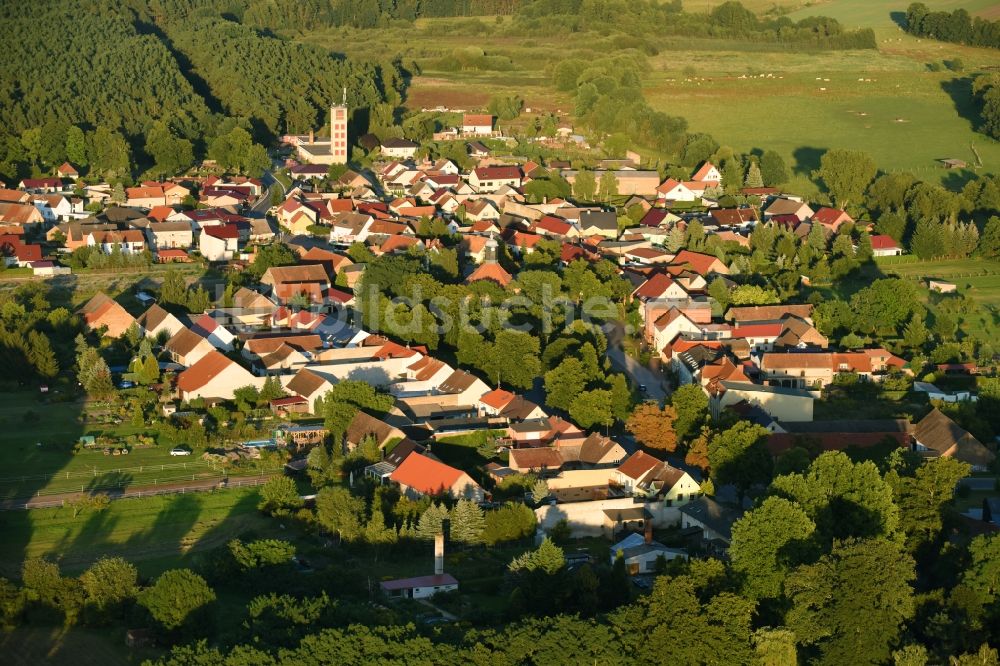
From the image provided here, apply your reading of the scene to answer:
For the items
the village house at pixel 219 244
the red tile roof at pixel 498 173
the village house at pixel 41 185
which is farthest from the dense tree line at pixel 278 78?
the village house at pixel 219 244

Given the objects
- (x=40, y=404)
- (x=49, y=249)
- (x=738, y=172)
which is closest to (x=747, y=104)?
(x=738, y=172)

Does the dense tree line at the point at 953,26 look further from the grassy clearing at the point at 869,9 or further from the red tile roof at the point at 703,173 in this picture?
A: the red tile roof at the point at 703,173

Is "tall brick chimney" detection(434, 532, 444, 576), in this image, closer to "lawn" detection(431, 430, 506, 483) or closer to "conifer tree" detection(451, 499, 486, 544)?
"conifer tree" detection(451, 499, 486, 544)

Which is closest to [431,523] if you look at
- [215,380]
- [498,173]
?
[215,380]

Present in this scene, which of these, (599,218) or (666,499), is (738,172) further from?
(666,499)

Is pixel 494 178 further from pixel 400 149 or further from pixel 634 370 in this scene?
pixel 634 370

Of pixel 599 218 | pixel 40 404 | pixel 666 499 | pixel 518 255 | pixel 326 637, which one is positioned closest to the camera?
pixel 326 637
